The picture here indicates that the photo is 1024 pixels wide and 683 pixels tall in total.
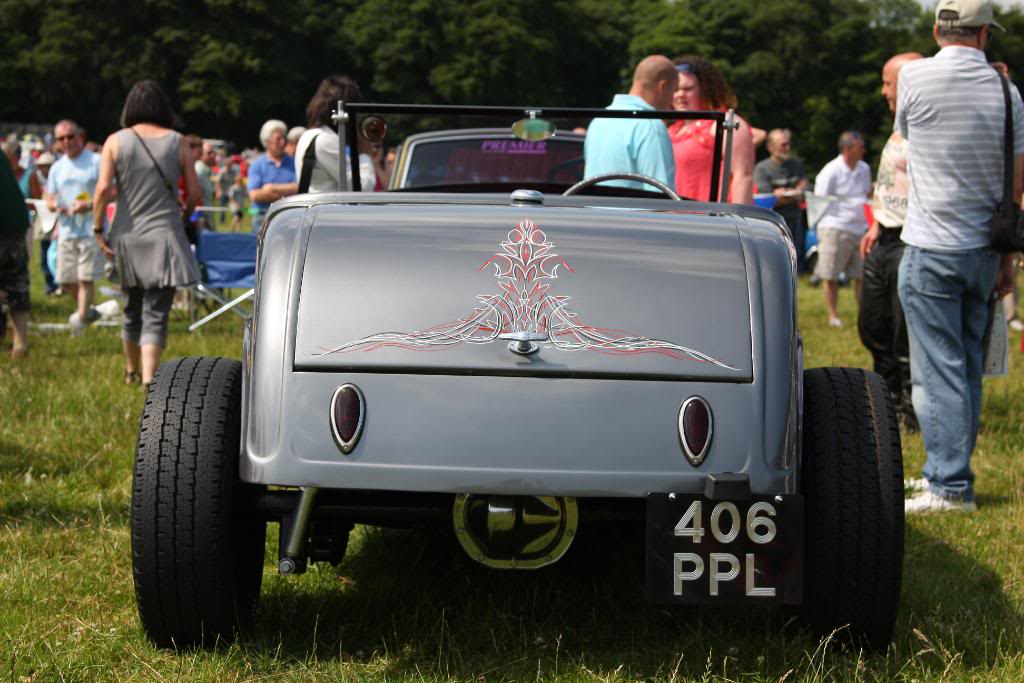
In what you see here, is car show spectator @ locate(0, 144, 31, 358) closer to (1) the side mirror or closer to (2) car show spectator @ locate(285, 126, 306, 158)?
(2) car show spectator @ locate(285, 126, 306, 158)

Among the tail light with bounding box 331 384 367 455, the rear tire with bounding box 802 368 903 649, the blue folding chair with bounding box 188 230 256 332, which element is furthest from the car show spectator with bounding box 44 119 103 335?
the rear tire with bounding box 802 368 903 649

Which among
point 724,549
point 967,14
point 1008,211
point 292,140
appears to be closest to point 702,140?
point 967,14

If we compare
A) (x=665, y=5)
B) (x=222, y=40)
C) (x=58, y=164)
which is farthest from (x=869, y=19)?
(x=58, y=164)

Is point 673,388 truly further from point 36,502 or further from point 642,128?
point 36,502

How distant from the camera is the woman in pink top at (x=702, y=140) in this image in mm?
5809

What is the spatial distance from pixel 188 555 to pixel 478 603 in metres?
1.05

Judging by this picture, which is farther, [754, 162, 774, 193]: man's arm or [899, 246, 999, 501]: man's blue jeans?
[754, 162, 774, 193]: man's arm

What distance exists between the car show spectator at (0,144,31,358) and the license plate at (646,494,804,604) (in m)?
6.97

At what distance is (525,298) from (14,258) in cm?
702

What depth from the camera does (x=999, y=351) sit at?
5.79m

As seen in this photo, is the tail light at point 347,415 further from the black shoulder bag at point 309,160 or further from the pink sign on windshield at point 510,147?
the black shoulder bag at point 309,160

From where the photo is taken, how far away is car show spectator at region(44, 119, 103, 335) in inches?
457

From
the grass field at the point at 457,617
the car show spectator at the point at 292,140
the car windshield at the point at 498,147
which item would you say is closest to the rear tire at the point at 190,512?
the grass field at the point at 457,617

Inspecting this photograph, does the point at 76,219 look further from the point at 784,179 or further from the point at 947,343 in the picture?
the point at 947,343
